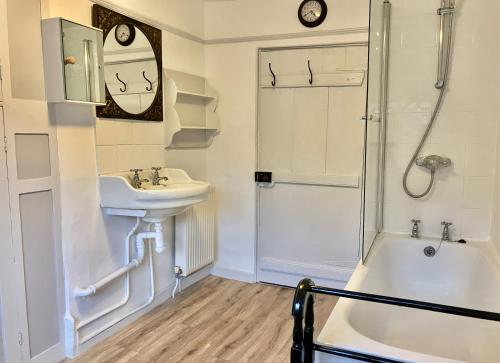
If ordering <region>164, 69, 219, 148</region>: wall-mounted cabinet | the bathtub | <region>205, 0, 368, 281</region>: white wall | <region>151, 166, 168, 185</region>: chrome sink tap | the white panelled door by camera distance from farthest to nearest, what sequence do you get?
1. <region>205, 0, 368, 281</region>: white wall
2. the white panelled door
3. <region>164, 69, 219, 148</region>: wall-mounted cabinet
4. <region>151, 166, 168, 185</region>: chrome sink tap
5. the bathtub

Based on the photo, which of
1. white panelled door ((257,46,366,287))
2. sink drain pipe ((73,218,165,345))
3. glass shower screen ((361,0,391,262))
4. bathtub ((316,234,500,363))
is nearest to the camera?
bathtub ((316,234,500,363))

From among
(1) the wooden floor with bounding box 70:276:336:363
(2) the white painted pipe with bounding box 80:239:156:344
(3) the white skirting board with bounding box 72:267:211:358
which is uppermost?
(2) the white painted pipe with bounding box 80:239:156:344

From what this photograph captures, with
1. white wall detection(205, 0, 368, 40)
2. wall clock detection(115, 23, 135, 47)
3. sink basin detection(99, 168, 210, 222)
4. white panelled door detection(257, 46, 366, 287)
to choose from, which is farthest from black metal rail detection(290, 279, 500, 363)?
white wall detection(205, 0, 368, 40)

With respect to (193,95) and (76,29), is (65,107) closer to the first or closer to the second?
(76,29)

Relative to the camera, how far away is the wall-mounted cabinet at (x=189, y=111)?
296 cm

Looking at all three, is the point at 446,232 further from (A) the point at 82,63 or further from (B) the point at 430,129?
(A) the point at 82,63

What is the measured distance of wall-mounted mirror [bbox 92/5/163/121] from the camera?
246cm

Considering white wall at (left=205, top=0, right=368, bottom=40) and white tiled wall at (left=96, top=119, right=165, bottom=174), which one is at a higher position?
Result: white wall at (left=205, top=0, right=368, bottom=40)

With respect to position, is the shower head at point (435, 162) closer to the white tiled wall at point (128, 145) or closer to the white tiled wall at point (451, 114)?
the white tiled wall at point (451, 114)

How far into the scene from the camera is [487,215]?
262cm

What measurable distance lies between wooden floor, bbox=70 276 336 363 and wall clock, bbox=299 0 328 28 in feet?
7.25

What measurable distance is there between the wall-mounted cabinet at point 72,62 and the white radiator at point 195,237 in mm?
1215

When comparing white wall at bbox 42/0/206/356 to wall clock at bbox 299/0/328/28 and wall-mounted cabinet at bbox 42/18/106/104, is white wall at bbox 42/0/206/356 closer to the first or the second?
wall-mounted cabinet at bbox 42/18/106/104

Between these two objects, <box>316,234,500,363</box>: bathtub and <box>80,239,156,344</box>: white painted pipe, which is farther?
<box>80,239,156,344</box>: white painted pipe
